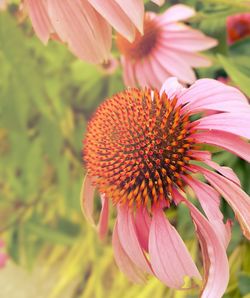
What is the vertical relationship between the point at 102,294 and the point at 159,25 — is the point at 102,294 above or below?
below

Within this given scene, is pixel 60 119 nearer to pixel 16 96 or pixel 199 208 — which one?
pixel 16 96

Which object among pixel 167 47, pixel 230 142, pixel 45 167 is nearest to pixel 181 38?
pixel 167 47

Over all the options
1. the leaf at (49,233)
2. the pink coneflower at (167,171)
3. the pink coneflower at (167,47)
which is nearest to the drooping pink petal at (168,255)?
the pink coneflower at (167,171)

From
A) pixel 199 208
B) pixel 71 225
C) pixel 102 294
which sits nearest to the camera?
pixel 199 208

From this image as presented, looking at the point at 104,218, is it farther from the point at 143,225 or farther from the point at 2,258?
the point at 2,258

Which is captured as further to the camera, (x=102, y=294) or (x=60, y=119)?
(x=60, y=119)

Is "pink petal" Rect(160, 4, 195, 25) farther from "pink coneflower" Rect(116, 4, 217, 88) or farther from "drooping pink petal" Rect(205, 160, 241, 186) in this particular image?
"drooping pink petal" Rect(205, 160, 241, 186)

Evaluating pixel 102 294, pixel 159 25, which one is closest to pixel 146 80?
pixel 159 25
